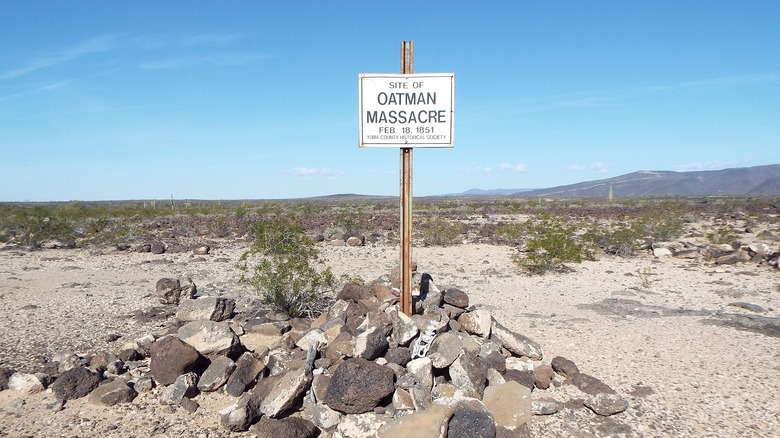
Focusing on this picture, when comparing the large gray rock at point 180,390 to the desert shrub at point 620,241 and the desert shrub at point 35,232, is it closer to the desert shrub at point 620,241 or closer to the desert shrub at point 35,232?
the desert shrub at point 620,241

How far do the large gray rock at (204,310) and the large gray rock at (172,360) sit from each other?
6.28ft

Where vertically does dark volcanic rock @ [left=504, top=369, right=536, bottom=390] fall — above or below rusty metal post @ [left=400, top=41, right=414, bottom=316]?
below

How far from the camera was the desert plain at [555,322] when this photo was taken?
175 inches

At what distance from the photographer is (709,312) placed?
8602 millimetres

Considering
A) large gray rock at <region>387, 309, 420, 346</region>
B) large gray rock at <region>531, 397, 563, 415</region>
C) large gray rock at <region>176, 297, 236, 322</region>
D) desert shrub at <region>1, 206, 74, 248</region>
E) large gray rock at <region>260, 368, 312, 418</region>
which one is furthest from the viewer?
desert shrub at <region>1, 206, 74, 248</region>

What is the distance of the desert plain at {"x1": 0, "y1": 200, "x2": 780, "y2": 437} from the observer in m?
4.46

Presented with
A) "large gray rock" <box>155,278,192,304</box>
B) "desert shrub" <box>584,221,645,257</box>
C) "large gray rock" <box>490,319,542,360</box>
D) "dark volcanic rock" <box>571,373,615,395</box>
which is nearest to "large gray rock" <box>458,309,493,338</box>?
"large gray rock" <box>490,319,542,360</box>

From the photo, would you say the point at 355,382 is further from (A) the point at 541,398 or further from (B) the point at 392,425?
(A) the point at 541,398

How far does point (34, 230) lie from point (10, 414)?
18.2m

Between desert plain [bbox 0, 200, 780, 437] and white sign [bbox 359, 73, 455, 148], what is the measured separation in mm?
3132

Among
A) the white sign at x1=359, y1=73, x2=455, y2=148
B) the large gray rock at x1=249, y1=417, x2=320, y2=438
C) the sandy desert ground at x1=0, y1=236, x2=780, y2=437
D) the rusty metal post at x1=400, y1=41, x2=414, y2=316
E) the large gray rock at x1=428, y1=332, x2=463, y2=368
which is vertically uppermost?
the white sign at x1=359, y1=73, x2=455, y2=148

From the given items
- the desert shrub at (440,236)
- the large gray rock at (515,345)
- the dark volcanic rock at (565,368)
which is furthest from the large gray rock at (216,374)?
the desert shrub at (440,236)

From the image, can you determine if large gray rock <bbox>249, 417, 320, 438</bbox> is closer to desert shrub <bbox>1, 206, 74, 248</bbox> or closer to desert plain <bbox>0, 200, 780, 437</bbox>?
desert plain <bbox>0, 200, 780, 437</bbox>

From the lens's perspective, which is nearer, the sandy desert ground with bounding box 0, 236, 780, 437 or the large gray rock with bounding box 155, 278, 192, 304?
the sandy desert ground with bounding box 0, 236, 780, 437
